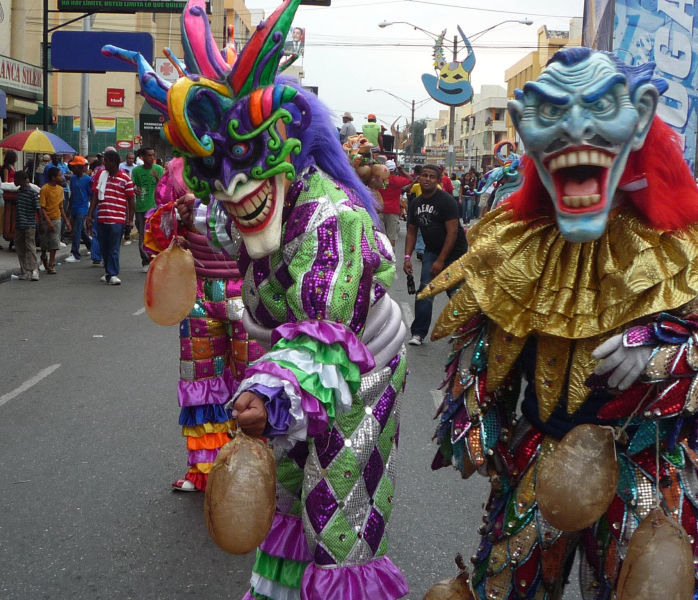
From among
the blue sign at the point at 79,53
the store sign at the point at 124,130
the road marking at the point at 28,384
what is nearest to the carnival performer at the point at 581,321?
the road marking at the point at 28,384

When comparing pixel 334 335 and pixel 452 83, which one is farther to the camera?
pixel 452 83

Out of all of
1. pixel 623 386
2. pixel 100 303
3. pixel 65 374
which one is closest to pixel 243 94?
pixel 623 386

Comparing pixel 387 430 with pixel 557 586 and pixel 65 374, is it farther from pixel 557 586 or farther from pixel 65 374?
pixel 65 374

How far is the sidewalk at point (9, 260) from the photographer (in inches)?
515

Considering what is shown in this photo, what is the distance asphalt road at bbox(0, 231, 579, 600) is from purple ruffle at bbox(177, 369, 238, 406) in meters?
0.54

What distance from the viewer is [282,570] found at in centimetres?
286

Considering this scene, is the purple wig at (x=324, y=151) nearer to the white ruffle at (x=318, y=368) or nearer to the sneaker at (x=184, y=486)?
the white ruffle at (x=318, y=368)

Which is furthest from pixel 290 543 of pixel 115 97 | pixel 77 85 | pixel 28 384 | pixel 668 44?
pixel 77 85

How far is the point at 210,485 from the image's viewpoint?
201cm

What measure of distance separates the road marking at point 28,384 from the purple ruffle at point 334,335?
480 centimetres

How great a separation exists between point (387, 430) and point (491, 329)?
486 mm

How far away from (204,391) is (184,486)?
0.56 m

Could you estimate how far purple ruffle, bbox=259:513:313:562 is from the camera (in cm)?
282

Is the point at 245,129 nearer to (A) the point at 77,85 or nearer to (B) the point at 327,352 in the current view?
(B) the point at 327,352
